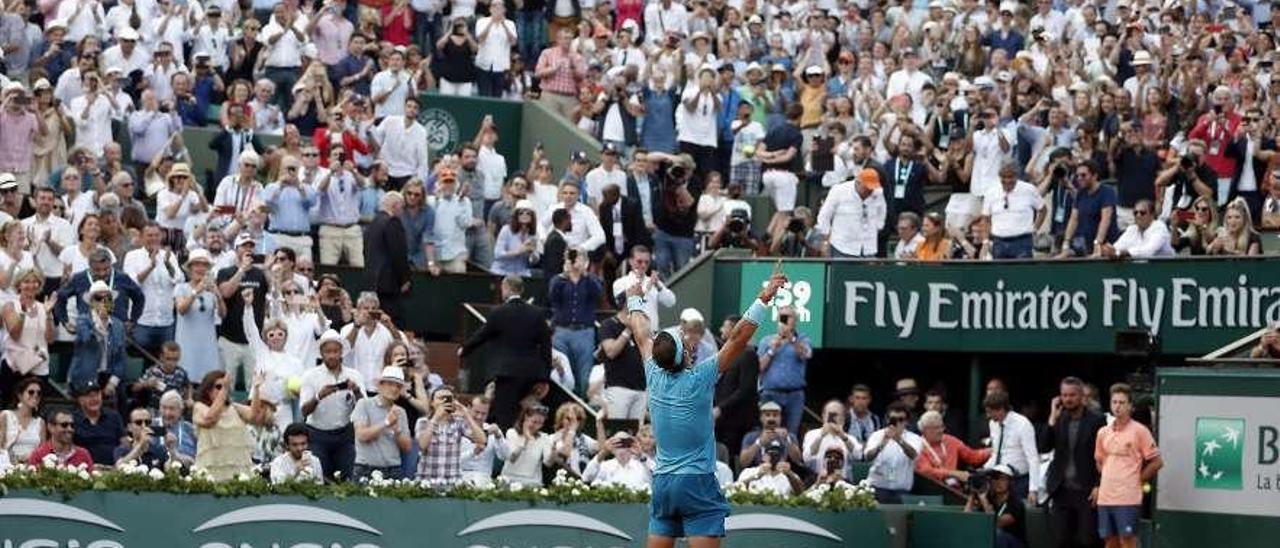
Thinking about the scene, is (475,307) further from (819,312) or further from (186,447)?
(186,447)

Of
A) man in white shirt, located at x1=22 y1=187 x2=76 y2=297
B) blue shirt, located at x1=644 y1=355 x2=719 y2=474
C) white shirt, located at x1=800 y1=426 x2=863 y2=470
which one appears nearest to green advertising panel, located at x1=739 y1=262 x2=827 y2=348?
white shirt, located at x1=800 y1=426 x2=863 y2=470

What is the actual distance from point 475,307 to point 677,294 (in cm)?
203

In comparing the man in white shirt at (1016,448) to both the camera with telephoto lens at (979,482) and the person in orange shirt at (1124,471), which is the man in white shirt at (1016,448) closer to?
the camera with telephoto lens at (979,482)

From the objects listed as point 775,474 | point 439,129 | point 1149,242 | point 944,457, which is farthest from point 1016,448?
point 439,129

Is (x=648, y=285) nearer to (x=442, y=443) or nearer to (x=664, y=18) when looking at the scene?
(x=442, y=443)

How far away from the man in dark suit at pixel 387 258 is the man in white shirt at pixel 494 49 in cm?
579

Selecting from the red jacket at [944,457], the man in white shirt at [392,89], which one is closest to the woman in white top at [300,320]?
the red jacket at [944,457]

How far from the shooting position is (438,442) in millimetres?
23156

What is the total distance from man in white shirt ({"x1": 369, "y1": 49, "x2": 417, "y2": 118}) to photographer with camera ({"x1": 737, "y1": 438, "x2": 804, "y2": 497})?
9011mm

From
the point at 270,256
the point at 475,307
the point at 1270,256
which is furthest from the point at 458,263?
the point at 1270,256

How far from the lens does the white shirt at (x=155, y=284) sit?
82.6 ft

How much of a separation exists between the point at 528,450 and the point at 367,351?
1.97 metres

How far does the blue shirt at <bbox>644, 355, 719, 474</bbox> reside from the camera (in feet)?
56.2

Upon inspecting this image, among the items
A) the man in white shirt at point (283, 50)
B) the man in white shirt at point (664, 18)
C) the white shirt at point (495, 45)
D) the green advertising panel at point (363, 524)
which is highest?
the man in white shirt at point (664, 18)
